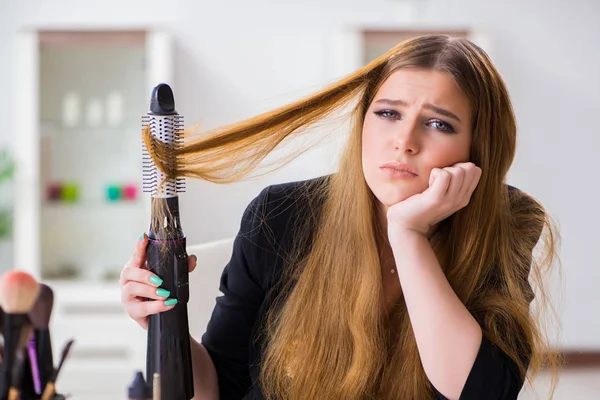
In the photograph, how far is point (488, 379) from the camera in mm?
1020

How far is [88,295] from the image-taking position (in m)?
3.37

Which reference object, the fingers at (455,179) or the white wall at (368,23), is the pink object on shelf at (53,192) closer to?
the white wall at (368,23)

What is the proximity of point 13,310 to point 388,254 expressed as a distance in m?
0.72

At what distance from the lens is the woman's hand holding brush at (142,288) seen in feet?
2.92


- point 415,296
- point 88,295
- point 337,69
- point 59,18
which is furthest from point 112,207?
point 415,296

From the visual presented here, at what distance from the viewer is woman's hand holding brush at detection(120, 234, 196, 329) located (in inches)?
35.0

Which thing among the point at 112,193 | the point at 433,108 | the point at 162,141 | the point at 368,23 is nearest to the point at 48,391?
the point at 162,141

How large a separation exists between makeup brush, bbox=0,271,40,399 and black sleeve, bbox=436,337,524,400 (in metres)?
0.60

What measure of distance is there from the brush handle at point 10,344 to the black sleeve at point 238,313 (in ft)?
1.80

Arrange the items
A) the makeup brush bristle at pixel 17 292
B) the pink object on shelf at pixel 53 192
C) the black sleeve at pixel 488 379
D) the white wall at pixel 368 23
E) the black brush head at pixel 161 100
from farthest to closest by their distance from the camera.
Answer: the white wall at pixel 368 23, the pink object on shelf at pixel 53 192, the black sleeve at pixel 488 379, the black brush head at pixel 161 100, the makeup brush bristle at pixel 17 292

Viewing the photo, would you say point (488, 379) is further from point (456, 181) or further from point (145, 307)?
point (145, 307)

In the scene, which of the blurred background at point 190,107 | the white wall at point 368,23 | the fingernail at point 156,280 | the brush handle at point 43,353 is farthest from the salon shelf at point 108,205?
the brush handle at point 43,353

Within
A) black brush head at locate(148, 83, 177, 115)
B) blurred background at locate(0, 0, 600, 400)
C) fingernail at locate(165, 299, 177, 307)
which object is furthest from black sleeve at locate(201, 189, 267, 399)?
blurred background at locate(0, 0, 600, 400)

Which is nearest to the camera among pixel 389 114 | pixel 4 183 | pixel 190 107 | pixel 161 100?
pixel 161 100
